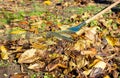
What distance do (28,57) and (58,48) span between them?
533 millimetres

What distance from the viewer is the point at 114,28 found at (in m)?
6.21

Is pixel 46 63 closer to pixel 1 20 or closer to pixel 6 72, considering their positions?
pixel 6 72

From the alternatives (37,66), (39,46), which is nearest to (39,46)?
(39,46)

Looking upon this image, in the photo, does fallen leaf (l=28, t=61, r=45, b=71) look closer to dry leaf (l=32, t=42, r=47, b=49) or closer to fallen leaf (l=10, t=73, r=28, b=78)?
fallen leaf (l=10, t=73, r=28, b=78)

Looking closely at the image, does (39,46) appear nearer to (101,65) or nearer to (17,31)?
(17,31)

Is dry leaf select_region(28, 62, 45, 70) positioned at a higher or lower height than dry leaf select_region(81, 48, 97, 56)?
lower

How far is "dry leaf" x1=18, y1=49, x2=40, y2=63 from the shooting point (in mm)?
4785

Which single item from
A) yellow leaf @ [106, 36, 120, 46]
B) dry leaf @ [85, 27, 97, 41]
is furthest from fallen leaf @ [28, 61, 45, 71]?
yellow leaf @ [106, 36, 120, 46]

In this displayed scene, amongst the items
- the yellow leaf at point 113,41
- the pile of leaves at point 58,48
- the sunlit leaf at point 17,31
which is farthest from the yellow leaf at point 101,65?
the sunlit leaf at point 17,31

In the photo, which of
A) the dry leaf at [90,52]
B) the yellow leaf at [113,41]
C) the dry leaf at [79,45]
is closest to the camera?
the dry leaf at [90,52]

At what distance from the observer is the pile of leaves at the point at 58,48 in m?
4.61

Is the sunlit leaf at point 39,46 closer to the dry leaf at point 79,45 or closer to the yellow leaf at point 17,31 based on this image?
the dry leaf at point 79,45

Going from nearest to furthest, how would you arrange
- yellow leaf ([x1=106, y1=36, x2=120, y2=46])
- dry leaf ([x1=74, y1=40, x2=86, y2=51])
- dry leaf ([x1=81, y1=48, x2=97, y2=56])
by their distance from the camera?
dry leaf ([x1=81, y1=48, x2=97, y2=56])
dry leaf ([x1=74, y1=40, x2=86, y2=51])
yellow leaf ([x1=106, y1=36, x2=120, y2=46])

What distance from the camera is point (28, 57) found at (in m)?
4.83
